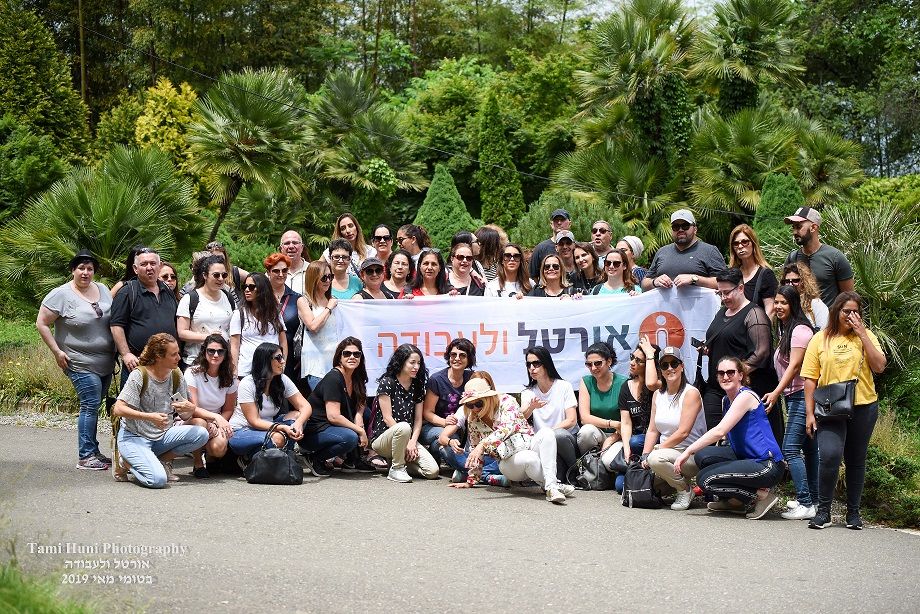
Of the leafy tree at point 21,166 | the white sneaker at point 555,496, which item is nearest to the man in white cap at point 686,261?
the white sneaker at point 555,496

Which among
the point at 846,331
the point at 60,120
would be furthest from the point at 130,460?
the point at 60,120

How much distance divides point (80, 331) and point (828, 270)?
661 centimetres

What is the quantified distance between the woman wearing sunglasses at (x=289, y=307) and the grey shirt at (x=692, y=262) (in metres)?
3.51

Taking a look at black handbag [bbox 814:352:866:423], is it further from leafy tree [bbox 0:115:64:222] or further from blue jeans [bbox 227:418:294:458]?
leafy tree [bbox 0:115:64:222]

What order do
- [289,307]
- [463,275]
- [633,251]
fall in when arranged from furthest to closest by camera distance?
[633,251], [463,275], [289,307]

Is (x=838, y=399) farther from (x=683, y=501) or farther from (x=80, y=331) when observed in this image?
(x=80, y=331)

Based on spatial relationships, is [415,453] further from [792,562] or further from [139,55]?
[139,55]

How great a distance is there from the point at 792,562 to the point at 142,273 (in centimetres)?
616

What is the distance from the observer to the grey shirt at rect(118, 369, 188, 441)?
356 inches

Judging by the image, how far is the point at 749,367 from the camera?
30.0 feet

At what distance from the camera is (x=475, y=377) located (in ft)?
31.3

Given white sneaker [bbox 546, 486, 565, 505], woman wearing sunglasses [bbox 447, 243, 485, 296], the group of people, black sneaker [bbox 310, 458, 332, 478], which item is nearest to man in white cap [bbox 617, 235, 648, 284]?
the group of people

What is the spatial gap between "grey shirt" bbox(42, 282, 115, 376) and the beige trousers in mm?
2624

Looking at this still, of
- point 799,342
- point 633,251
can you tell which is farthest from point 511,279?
point 799,342
